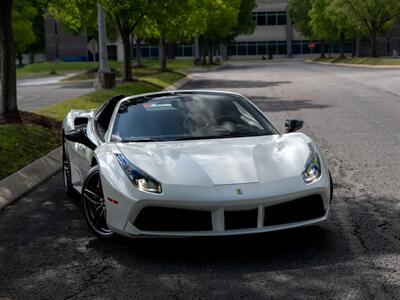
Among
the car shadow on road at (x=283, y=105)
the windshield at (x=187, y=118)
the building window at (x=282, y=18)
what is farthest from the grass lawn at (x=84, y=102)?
the building window at (x=282, y=18)

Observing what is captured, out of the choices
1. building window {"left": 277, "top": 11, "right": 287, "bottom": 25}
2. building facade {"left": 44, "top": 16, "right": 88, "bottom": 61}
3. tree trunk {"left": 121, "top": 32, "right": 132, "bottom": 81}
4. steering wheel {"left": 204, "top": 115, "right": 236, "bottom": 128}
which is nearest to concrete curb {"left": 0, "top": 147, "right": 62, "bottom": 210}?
steering wheel {"left": 204, "top": 115, "right": 236, "bottom": 128}

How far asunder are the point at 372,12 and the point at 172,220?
64.0m

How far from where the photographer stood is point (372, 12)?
64812 millimetres

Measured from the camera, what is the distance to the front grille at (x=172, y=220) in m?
4.97

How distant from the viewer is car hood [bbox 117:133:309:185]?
5113 mm

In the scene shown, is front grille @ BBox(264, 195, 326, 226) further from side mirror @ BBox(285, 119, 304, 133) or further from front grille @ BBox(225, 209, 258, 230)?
side mirror @ BBox(285, 119, 304, 133)

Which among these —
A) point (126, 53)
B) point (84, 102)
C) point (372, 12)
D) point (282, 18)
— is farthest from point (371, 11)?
point (282, 18)

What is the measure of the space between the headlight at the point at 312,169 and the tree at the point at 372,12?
203 ft

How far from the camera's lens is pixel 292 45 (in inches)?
4604

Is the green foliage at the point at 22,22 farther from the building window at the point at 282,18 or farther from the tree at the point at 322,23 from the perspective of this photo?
the building window at the point at 282,18

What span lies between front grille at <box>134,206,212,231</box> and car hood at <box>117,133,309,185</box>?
233mm

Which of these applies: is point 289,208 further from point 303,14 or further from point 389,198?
point 303,14

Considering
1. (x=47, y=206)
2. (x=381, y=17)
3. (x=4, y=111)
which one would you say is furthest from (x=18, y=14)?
(x=47, y=206)

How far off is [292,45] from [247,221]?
11488cm
